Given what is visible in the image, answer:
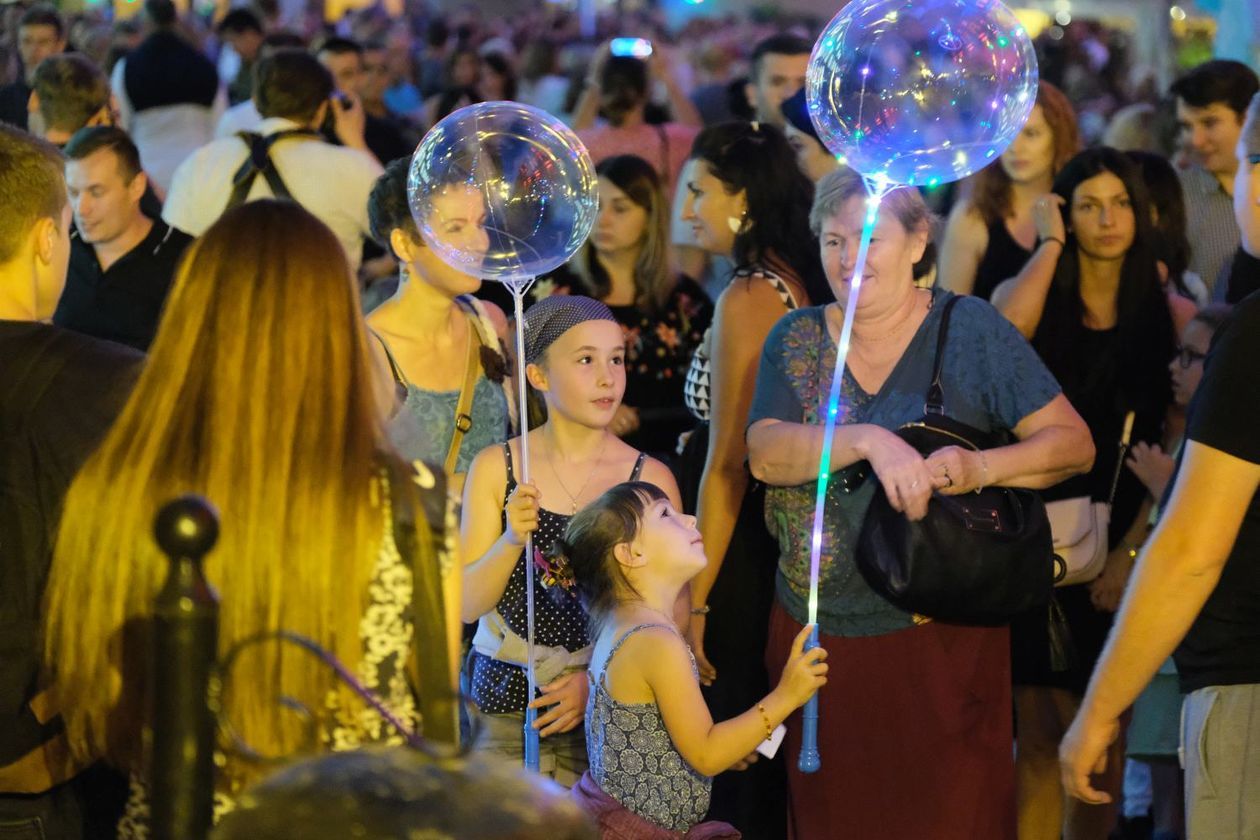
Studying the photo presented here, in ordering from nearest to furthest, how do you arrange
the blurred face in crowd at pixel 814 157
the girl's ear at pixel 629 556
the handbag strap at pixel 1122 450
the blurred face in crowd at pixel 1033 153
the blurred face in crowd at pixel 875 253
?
the girl's ear at pixel 629 556
the blurred face in crowd at pixel 875 253
the handbag strap at pixel 1122 450
the blurred face in crowd at pixel 814 157
the blurred face in crowd at pixel 1033 153

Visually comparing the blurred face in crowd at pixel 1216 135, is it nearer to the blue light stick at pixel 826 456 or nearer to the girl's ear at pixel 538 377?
the blue light stick at pixel 826 456

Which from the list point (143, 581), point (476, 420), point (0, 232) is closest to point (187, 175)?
point (476, 420)

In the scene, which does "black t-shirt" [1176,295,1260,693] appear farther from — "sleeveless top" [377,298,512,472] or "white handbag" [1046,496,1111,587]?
"sleeveless top" [377,298,512,472]

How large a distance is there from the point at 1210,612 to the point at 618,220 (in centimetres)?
280

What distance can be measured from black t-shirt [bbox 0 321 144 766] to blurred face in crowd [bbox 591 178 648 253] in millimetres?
2712

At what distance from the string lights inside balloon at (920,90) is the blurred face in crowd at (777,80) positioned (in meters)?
3.02

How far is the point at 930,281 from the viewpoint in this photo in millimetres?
4070

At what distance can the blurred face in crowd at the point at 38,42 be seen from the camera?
8.34 meters

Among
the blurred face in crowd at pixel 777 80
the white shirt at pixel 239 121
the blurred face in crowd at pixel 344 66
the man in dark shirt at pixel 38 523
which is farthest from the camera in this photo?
the blurred face in crowd at pixel 344 66

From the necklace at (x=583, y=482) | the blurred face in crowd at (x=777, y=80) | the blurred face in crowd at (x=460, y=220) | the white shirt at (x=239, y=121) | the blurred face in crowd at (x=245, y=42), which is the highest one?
the blurred face in crowd at (x=245, y=42)

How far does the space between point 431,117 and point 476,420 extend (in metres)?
4.97

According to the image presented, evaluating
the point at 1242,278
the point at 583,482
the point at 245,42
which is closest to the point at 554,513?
the point at 583,482

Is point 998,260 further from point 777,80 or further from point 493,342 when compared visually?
point 493,342

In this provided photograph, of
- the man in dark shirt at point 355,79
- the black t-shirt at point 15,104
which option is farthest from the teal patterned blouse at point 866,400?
the black t-shirt at point 15,104
